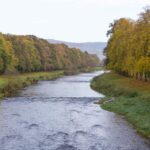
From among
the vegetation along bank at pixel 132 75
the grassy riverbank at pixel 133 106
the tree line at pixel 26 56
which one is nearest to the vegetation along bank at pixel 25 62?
the tree line at pixel 26 56

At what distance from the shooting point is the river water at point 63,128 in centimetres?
2753

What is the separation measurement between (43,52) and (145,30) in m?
87.4

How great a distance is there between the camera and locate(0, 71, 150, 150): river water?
27.5m

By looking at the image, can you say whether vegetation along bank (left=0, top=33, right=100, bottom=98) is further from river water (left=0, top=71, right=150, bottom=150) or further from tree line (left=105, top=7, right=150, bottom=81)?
tree line (left=105, top=7, right=150, bottom=81)

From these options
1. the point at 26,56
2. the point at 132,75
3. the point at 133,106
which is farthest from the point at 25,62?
the point at 133,106

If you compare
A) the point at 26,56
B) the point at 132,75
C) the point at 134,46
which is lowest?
the point at 132,75

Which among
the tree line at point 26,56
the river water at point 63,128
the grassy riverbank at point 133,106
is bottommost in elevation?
the river water at point 63,128

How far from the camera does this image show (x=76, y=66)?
199 m

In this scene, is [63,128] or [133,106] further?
[133,106]

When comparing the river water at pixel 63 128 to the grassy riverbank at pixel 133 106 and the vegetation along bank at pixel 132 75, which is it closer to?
the grassy riverbank at pixel 133 106

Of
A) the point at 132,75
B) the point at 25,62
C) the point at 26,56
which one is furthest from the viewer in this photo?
the point at 26,56

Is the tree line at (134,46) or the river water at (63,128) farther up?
the tree line at (134,46)

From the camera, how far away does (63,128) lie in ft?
109

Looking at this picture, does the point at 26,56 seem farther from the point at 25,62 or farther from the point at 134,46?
the point at 134,46
